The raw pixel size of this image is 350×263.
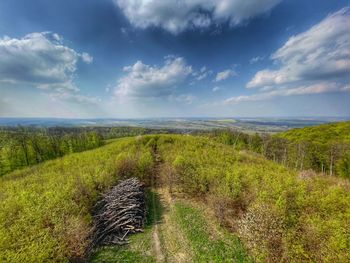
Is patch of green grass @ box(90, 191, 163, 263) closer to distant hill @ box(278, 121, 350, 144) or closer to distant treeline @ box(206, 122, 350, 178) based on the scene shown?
distant treeline @ box(206, 122, 350, 178)

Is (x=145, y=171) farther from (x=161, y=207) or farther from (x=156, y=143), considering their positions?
(x=156, y=143)

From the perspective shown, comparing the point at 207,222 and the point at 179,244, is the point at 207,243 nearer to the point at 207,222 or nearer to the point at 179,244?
the point at 179,244

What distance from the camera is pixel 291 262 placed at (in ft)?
25.8

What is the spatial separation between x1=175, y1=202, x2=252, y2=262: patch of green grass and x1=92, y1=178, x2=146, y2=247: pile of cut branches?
11.1ft

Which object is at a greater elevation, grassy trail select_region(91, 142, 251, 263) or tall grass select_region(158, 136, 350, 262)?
tall grass select_region(158, 136, 350, 262)

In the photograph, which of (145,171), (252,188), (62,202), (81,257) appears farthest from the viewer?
(145,171)

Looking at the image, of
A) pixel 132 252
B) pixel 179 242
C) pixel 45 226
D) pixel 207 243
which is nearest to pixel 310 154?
pixel 207 243

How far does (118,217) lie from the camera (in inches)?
543

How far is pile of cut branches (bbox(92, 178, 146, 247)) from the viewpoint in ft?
40.8

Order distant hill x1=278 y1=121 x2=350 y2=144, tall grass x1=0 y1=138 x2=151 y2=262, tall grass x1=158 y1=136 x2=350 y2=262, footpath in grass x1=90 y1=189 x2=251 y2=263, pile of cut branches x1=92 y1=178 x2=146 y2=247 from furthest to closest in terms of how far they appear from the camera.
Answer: distant hill x1=278 y1=121 x2=350 y2=144
pile of cut branches x1=92 y1=178 x2=146 y2=247
footpath in grass x1=90 y1=189 x2=251 y2=263
tall grass x1=0 y1=138 x2=151 y2=262
tall grass x1=158 y1=136 x2=350 y2=262

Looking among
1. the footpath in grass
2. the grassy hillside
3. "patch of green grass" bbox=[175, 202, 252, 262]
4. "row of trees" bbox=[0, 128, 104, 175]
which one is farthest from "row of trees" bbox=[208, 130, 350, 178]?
"row of trees" bbox=[0, 128, 104, 175]

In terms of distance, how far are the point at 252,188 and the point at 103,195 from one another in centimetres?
1209

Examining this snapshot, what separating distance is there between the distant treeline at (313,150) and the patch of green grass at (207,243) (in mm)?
41054

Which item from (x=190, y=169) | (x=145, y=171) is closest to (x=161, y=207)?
(x=190, y=169)
